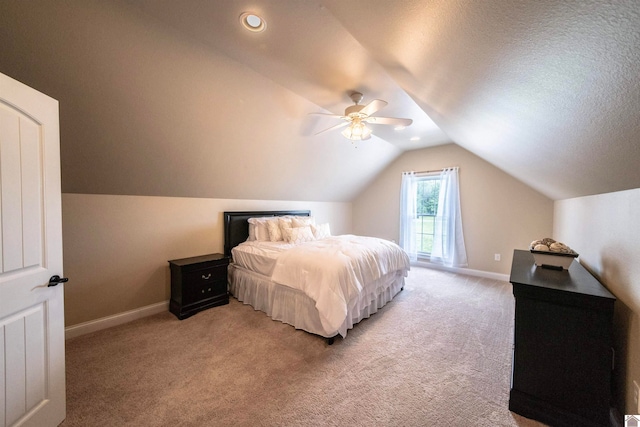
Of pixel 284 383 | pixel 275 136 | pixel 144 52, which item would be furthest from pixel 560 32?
pixel 275 136

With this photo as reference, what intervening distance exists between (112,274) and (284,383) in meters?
2.31

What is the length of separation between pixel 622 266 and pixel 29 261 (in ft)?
11.4

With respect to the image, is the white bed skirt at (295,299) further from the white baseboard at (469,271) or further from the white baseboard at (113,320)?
the white baseboard at (469,271)

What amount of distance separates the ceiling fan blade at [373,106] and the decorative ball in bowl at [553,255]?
1773 mm

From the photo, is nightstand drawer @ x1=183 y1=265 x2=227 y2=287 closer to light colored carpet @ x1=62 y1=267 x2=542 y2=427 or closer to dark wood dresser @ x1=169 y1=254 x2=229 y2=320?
dark wood dresser @ x1=169 y1=254 x2=229 y2=320

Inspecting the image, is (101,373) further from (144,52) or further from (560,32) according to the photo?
(560,32)

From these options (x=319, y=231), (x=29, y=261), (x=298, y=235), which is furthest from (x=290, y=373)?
(x=319, y=231)

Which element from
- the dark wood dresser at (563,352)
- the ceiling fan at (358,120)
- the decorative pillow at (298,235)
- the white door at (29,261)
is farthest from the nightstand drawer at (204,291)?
the dark wood dresser at (563,352)

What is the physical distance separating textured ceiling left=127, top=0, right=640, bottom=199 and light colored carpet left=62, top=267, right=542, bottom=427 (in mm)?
1666

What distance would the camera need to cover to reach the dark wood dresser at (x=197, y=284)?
280 cm

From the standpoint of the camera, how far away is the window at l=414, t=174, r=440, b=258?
4.94 m

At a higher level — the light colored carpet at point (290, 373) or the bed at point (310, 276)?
the bed at point (310, 276)

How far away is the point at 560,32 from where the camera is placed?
62 centimetres

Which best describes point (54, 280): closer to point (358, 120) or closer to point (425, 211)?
point (358, 120)
